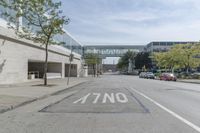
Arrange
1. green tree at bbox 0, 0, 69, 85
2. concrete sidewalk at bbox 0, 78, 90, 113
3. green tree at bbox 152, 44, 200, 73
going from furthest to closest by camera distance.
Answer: green tree at bbox 152, 44, 200, 73
green tree at bbox 0, 0, 69, 85
concrete sidewalk at bbox 0, 78, 90, 113

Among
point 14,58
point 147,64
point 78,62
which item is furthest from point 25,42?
point 147,64

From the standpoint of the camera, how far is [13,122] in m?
11.2

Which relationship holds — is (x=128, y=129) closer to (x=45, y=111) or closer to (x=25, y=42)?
(x=45, y=111)

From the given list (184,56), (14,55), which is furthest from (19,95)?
(184,56)

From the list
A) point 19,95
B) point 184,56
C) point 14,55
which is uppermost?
point 184,56

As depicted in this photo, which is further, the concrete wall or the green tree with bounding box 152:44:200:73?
the green tree with bounding box 152:44:200:73

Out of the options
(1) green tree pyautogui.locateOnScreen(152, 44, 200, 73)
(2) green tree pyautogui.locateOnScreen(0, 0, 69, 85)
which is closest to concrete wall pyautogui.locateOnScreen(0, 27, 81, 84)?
(2) green tree pyautogui.locateOnScreen(0, 0, 69, 85)

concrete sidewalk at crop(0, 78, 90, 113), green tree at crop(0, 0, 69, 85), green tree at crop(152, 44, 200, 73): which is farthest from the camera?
green tree at crop(152, 44, 200, 73)

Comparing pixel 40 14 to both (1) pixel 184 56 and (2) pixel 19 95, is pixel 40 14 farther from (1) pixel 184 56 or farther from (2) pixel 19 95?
(1) pixel 184 56

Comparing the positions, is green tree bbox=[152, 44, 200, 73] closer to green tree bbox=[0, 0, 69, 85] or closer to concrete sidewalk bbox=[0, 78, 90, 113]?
Answer: green tree bbox=[0, 0, 69, 85]

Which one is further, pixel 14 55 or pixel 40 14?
pixel 14 55

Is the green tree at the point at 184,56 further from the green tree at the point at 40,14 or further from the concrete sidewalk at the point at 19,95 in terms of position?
the concrete sidewalk at the point at 19,95

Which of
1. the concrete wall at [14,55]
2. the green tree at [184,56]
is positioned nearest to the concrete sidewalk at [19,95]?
the concrete wall at [14,55]

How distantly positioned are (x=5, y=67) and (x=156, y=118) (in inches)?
930
